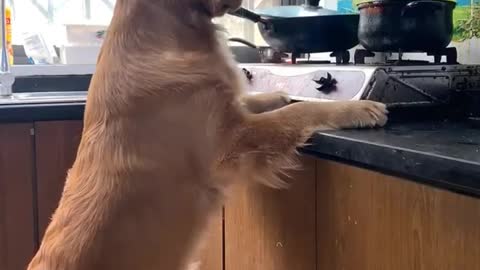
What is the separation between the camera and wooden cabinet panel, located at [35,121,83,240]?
6.27ft

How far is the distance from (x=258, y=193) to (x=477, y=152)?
67 cm

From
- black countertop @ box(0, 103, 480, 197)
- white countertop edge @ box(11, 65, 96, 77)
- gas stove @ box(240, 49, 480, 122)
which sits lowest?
black countertop @ box(0, 103, 480, 197)

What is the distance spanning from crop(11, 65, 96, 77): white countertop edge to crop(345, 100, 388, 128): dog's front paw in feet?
4.81

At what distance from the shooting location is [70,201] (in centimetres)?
128

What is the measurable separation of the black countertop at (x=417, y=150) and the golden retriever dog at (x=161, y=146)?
89mm

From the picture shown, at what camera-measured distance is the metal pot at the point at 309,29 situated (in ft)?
5.06

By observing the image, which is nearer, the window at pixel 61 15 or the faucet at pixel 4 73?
the faucet at pixel 4 73

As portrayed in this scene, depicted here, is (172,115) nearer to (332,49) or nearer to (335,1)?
(332,49)

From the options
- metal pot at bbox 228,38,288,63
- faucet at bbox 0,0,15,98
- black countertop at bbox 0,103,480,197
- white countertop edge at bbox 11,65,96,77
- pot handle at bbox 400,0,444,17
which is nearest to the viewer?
black countertop at bbox 0,103,480,197

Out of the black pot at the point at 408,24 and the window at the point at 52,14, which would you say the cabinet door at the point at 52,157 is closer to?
the window at the point at 52,14

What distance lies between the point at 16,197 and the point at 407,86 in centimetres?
122

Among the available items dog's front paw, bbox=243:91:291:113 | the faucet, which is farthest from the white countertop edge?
dog's front paw, bbox=243:91:291:113

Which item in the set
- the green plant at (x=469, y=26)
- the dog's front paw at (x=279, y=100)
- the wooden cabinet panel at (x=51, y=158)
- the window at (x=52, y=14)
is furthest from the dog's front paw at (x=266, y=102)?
the window at (x=52, y=14)

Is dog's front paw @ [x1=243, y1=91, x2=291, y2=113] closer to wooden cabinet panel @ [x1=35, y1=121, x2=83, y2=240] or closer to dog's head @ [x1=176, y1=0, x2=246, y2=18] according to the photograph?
dog's head @ [x1=176, y1=0, x2=246, y2=18]
